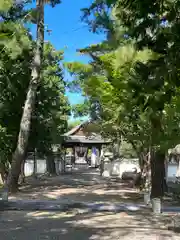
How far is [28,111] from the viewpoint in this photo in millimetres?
15656

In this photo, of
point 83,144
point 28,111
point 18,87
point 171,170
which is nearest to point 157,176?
point 28,111

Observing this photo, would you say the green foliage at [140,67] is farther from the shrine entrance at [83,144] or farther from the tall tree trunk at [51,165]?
the shrine entrance at [83,144]

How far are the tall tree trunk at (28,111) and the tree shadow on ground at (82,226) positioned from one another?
4864 mm

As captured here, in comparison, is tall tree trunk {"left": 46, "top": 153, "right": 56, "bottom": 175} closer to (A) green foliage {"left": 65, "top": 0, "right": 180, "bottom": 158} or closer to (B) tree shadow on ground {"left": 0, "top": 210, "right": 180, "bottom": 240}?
(A) green foliage {"left": 65, "top": 0, "right": 180, "bottom": 158}

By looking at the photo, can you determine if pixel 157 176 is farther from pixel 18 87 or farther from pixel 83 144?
pixel 83 144

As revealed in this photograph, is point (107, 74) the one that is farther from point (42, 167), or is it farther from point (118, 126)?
point (42, 167)

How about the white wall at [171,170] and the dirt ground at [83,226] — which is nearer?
the dirt ground at [83,226]

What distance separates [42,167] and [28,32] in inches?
527

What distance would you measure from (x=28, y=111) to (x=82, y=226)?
303 inches

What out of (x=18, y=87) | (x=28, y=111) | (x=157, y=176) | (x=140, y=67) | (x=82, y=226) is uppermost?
(x=18, y=87)

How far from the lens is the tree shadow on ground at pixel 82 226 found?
7677 millimetres

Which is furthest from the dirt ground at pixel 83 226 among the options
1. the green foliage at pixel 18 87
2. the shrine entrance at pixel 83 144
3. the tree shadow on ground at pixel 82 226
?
the shrine entrance at pixel 83 144


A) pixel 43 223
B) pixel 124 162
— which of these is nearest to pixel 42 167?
pixel 124 162

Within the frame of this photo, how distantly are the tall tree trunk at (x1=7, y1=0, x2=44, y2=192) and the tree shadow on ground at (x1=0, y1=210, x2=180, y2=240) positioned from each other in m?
4.86
